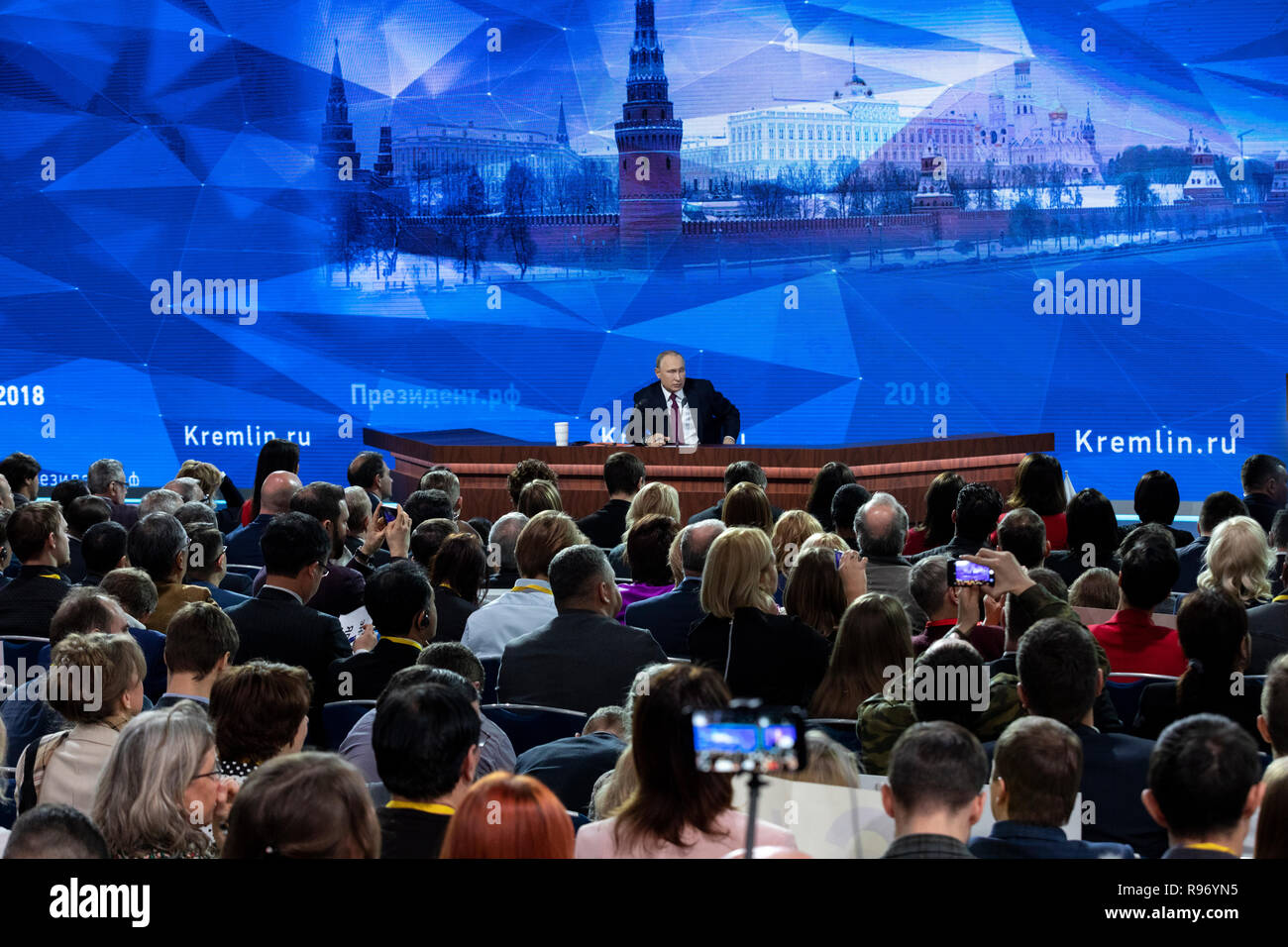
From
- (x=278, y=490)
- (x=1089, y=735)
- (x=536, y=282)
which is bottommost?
(x=1089, y=735)

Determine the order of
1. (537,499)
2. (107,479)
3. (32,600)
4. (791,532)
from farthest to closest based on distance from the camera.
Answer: (107,479), (537,499), (791,532), (32,600)

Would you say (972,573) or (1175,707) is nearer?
(1175,707)

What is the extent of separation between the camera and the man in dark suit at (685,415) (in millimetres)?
8070

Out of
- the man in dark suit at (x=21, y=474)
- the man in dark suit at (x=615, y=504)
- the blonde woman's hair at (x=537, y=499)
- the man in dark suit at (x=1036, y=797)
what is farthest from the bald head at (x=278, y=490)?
the man in dark suit at (x=1036, y=797)

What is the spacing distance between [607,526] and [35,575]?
2.39 metres

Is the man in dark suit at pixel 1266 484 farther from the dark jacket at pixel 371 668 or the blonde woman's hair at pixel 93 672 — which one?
the blonde woman's hair at pixel 93 672

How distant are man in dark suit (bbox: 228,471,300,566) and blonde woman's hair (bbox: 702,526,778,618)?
2360mm

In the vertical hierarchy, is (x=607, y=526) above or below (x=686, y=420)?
below

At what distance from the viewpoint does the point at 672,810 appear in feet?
7.80

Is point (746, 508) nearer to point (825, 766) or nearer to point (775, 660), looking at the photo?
point (775, 660)

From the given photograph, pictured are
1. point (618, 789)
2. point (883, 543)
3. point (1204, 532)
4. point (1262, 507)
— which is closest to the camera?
point (618, 789)

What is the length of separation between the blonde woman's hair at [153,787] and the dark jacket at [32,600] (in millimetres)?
2128

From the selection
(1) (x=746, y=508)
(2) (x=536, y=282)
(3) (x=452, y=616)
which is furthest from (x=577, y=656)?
(2) (x=536, y=282)
